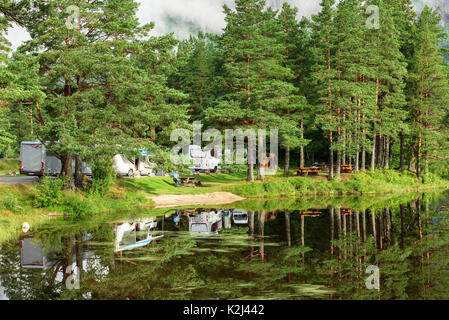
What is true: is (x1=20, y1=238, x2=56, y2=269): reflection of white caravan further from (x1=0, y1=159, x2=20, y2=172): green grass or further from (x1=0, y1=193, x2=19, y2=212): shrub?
(x1=0, y1=159, x2=20, y2=172): green grass

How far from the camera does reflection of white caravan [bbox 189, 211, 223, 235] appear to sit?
61.4ft

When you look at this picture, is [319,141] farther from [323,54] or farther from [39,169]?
[39,169]

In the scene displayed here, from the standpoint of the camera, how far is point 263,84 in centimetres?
3909

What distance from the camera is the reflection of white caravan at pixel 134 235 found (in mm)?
15062

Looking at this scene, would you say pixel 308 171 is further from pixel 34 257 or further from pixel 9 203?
pixel 34 257

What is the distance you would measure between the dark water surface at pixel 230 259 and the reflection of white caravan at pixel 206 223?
0.29ft

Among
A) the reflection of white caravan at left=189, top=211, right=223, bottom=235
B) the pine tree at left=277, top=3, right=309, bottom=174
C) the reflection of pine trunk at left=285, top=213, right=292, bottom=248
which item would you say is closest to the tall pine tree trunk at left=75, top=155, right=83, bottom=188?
the reflection of white caravan at left=189, top=211, right=223, bottom=235

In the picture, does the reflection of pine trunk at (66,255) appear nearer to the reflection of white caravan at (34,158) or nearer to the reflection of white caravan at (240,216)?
the reflection of white caravan at (240,216)

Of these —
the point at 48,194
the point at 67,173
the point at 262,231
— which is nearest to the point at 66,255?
the point at 262,231

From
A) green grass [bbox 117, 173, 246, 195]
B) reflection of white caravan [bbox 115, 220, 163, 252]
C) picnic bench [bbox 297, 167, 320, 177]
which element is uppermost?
picnic bench [bbox 297, 167, 320, 177]

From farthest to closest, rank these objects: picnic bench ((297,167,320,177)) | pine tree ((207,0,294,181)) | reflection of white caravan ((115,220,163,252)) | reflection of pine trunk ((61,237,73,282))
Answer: picnic bench ((297,167,320,177))
pine tree ((207,0,294,181))
reflection of white caravan ((115,220,163,252))
reflection of pine trunk ((61,237,73,282))

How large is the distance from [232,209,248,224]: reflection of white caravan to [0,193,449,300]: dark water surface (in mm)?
165

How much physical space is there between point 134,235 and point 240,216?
7.92 metres
